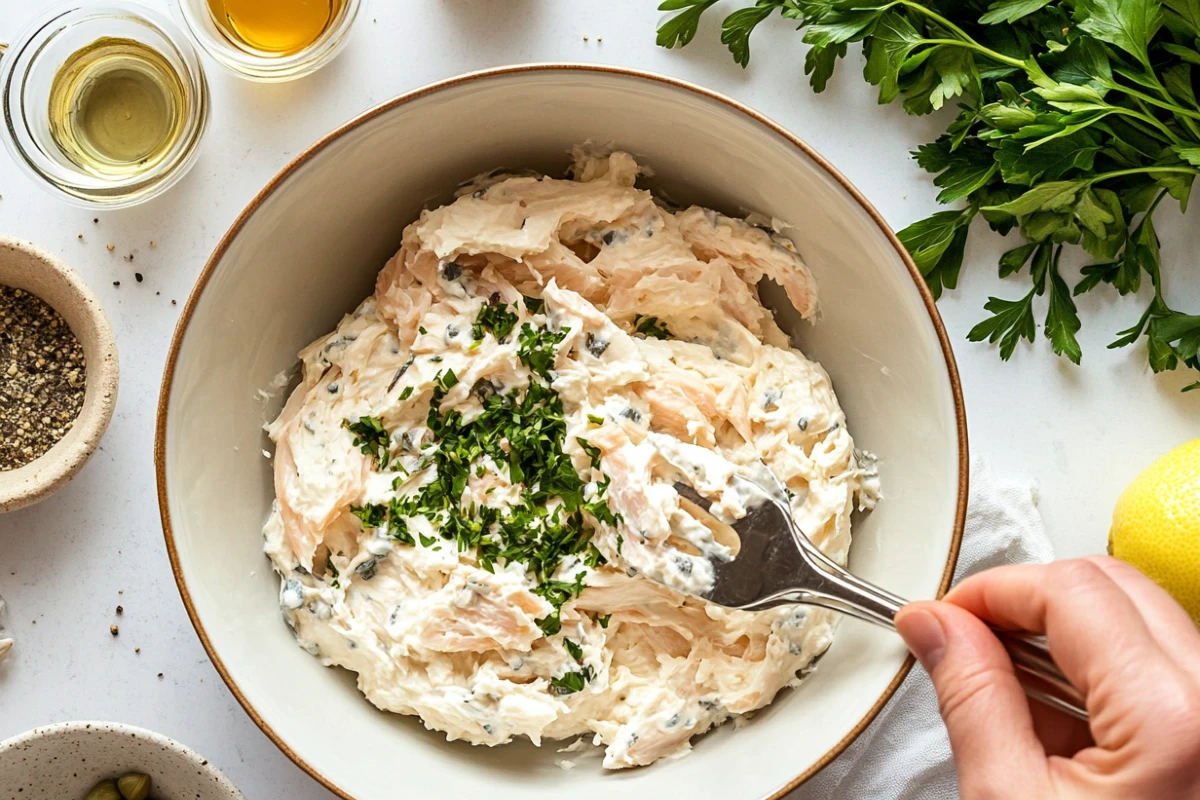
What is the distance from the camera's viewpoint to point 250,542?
2.12 metres

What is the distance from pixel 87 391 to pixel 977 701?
192 centimetres

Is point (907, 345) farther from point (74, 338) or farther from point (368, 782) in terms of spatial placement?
point (74, 338)

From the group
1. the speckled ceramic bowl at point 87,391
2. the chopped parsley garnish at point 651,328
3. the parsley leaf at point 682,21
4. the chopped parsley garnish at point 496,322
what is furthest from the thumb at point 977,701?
the speckled ceramic bowl at point 87,391

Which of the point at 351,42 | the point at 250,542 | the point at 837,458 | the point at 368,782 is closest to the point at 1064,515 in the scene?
the point at 837,458

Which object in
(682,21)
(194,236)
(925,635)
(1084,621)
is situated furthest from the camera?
(194,236)

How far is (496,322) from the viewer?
6.89 feet

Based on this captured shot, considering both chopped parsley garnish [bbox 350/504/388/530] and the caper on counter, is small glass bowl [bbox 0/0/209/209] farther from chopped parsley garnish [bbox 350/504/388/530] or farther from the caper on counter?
the caper on counter

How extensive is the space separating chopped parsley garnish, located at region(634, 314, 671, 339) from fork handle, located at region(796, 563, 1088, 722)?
1.92 feet

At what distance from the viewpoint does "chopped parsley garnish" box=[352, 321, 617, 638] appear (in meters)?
2.03

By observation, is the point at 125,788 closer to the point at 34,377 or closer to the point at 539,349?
the point at 34,377

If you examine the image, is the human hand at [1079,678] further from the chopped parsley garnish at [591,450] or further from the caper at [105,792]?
the caper at [105,792]

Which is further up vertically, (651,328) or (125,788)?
(651,328)

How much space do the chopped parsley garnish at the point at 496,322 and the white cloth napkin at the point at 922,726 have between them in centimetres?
112

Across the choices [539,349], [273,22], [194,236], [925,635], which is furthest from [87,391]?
[925,635]
